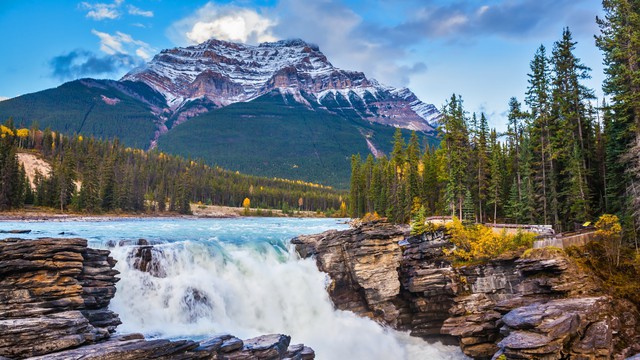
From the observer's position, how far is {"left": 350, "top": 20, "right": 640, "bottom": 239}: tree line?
3058cm

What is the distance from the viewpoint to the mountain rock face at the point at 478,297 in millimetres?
20469

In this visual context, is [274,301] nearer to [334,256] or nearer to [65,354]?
[334,256]

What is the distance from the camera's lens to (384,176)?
79.7 meters

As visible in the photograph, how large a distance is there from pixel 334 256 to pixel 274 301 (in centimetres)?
736

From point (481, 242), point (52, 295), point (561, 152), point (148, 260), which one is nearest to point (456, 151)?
point (561, 152)

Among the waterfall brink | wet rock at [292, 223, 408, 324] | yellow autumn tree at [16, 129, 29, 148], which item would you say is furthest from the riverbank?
yellow autumn tree at [16, 129, 29, 148]

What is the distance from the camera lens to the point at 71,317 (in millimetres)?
16562

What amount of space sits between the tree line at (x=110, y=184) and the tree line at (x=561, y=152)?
77.5m

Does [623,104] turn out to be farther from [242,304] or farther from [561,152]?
[242,304]

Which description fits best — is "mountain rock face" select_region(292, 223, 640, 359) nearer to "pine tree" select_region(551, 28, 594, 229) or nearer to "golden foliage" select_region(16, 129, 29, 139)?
"pine tree" select_region(551, 28, 594, 229)

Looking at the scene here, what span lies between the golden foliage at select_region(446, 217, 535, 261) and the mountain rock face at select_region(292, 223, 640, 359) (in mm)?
1025

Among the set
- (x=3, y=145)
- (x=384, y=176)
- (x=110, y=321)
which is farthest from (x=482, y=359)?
(x=3, y=145)

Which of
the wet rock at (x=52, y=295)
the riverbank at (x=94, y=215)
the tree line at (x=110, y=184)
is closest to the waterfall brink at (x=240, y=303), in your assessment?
the wet rock at (x=52, y=295)

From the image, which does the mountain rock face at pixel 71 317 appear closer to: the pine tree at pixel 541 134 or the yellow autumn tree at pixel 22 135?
the pine tree at pixel 541 134
